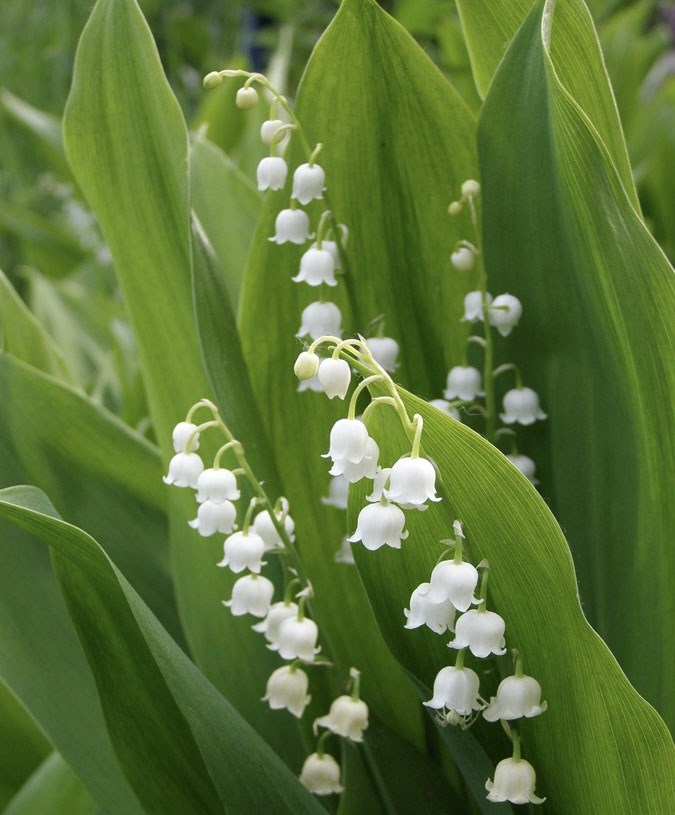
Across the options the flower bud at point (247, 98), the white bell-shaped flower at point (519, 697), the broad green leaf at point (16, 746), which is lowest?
the broad green leaf at point (16, 746)

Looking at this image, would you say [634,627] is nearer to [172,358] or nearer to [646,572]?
[646,572]

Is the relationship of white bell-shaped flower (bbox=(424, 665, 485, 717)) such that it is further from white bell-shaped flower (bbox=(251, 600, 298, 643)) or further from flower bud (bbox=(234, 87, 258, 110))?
flower bud (bbox=(234, 87, 258, 110))

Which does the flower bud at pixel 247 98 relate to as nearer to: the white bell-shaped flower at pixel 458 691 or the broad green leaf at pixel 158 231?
the broad green leaf at pixel 158 231

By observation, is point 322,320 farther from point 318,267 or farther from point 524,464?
point 524,464

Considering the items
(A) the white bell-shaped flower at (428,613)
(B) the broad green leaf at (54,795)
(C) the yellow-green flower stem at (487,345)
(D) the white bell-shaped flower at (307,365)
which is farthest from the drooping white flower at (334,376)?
(B) the broad green leaf at (54,795)

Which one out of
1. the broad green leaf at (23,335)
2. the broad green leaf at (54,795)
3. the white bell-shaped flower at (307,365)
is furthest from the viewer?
the broad green leaf at (23,335)

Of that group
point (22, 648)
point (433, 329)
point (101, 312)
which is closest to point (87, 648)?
point (22, 648)
